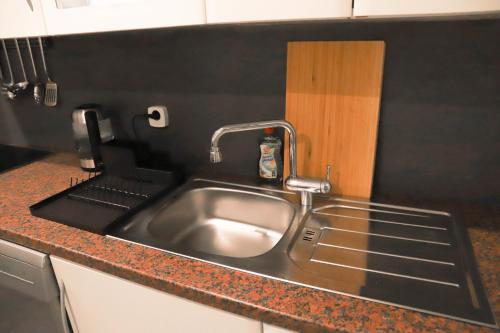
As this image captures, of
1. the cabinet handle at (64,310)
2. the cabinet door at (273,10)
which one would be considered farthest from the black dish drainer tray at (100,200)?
the cabinet door at (273,10)

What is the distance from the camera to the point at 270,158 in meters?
1.18

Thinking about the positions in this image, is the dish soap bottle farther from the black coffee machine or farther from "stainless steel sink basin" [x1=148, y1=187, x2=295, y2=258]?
the black coffee machine

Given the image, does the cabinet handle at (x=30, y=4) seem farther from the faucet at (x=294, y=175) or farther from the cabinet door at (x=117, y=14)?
the faucet at (x=294, y=175)

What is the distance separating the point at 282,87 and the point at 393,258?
0.63m

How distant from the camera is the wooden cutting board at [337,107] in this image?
3.24 ft

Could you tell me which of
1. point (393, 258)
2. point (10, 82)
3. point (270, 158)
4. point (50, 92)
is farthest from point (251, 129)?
point (10, 82)

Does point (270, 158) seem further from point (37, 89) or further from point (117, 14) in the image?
point (37, 89)

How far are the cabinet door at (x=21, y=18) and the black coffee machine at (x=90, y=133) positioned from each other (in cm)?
36

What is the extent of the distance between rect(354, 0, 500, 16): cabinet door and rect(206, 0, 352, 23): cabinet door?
0.03 meters

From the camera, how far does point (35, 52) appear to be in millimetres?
1535

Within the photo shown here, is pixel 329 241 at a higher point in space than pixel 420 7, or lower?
lower

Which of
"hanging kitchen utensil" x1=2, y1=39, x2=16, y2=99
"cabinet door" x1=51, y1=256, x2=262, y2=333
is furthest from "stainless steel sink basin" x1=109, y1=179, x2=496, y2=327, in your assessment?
"hanging kitchen utensil" x1=2, y1=39, x2=16, y2=99

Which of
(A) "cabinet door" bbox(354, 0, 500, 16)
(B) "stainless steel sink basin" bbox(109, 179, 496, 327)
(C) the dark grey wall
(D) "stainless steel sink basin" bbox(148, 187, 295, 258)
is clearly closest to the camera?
(A) "cabinet door" bbox(354, 0, 500, 16)

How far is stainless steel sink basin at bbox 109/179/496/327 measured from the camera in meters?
0.70
